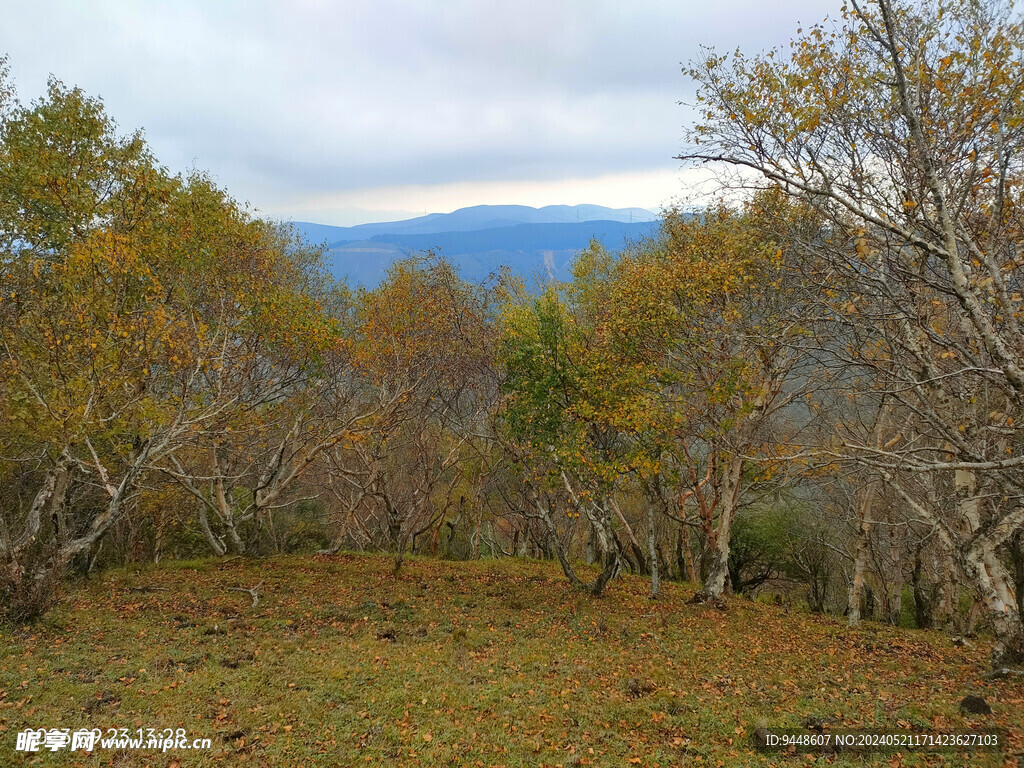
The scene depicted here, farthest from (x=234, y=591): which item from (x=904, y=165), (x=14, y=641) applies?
(x=904, y=165)

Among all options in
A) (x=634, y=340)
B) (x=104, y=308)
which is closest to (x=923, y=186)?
(x=634, y=340)

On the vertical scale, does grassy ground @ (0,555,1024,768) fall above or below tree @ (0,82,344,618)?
below

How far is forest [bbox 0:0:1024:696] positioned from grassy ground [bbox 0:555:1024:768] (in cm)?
176

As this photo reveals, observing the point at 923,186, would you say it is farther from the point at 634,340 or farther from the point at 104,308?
the point at 104,308

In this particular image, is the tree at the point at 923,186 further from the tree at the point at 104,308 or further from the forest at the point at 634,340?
the tree at the point at 104,308

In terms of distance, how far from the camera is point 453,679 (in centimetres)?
868

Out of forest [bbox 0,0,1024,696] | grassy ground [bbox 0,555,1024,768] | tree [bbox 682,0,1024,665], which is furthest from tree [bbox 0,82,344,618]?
tree [bbox 682,0,1024,665]

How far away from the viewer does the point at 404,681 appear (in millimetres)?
8430

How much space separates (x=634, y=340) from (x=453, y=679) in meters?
8.63

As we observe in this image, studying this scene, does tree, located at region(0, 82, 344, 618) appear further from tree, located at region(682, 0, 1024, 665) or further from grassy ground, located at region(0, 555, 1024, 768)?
tree, located at region(682, 0, 1024, 665)

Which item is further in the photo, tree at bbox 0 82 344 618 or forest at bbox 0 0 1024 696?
tree at bbox 0 82 344 618

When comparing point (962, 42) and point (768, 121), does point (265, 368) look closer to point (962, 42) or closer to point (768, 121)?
point (768, 121)

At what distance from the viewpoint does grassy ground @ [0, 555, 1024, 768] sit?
6.38 metres

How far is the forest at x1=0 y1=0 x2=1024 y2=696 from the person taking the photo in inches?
274
